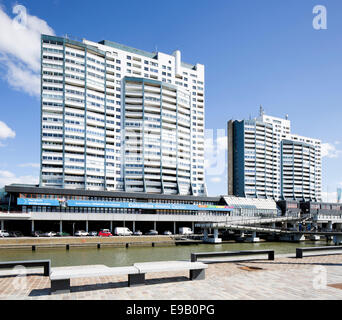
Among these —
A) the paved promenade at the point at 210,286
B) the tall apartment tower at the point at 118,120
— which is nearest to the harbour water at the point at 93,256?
the paved promenade at the point at 210,286

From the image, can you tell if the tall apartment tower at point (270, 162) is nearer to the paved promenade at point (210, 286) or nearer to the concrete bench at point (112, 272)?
the paved promenade at point (210, 286)

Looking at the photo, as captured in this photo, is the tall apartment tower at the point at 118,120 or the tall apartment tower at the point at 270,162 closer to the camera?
the tall apartment tower at the point at 118,120

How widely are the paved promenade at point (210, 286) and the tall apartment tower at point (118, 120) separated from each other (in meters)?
80.3

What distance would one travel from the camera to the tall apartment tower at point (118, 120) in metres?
90.4

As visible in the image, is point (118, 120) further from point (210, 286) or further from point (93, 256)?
point (210, 286)

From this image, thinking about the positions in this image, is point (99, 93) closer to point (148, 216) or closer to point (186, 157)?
point (186, 157)

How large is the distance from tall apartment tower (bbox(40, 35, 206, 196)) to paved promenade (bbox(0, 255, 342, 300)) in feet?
263

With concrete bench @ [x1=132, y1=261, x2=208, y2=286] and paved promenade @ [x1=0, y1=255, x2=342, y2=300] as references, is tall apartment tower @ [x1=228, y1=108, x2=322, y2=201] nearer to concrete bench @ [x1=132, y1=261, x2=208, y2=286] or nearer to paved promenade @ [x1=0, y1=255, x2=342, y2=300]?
paved promenade @ [x1=0, y1=255, x2=342, y2=300]

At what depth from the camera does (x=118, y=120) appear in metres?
103

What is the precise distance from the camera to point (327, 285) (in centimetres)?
1191

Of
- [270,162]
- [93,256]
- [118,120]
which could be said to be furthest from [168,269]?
[270,162]

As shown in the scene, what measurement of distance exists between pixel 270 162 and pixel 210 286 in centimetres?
15440
